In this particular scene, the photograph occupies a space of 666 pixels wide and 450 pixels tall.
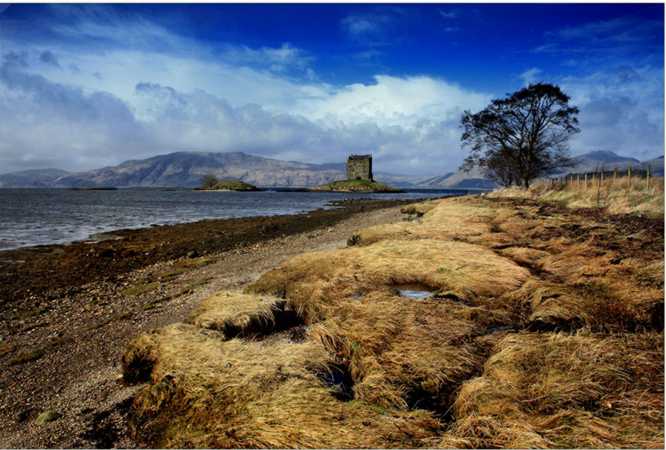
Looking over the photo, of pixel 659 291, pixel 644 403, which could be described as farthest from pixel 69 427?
pixel 659 291

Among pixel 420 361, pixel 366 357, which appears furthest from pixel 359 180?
pixel 420 361

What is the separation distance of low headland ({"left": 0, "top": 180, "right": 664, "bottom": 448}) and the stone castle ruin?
14021 cm

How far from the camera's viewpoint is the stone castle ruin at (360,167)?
149m

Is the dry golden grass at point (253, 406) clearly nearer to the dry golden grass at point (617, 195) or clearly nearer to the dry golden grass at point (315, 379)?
the dry golden grass at point (315, 379)

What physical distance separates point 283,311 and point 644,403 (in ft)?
16.5

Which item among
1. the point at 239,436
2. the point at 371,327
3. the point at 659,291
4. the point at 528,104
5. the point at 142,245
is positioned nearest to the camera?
the point at 239,436

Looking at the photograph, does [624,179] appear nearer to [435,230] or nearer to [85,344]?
[435,230]

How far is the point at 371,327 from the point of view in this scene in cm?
A: 558

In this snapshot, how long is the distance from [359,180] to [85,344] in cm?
13712

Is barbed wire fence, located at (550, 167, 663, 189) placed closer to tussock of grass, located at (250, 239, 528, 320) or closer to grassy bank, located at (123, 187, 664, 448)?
grassy bank, located at (123, 187, 664, 448)

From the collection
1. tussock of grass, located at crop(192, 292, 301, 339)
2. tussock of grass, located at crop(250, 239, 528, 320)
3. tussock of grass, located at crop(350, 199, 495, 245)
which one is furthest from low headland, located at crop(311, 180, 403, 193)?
tussock of grass, located at crop(192, 292, 301, 339)

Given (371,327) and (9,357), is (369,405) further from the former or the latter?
(9,357)

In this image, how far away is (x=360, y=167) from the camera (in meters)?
151

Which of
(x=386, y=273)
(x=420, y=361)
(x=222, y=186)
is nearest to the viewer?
(x=420, y=361)
